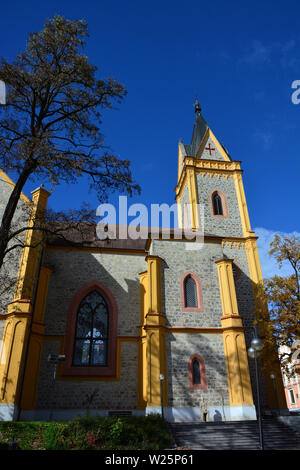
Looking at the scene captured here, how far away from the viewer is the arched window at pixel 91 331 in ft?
59.2

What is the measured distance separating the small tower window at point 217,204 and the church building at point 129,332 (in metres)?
4.43

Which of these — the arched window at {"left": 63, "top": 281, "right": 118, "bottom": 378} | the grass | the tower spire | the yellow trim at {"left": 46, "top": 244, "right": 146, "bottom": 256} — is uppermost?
the tower spire

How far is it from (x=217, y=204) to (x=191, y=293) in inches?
371

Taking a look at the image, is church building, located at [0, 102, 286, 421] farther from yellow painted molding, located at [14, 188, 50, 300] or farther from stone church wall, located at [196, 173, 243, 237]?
stone church wall, located at [196, 173, 243, 237]

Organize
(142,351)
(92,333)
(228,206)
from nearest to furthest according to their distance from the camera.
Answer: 1. (142,351)
2. (92,333)
3. (228,206)

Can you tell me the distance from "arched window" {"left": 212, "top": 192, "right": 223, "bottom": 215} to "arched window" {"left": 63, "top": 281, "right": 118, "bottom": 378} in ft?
35.4

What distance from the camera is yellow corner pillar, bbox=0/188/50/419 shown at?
1394 cm

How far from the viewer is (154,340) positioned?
53.9 feet

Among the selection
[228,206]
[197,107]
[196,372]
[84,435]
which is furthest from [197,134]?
[84,435]

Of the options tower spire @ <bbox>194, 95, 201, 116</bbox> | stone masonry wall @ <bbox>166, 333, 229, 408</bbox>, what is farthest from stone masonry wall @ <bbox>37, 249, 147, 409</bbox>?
tower spire @ <bbox>194, 95, 201, 116</bbox>

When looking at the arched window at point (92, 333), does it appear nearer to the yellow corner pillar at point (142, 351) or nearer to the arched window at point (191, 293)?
the yellow corner pillar at point (142, 351)

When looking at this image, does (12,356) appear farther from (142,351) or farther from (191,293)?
(191,293)
